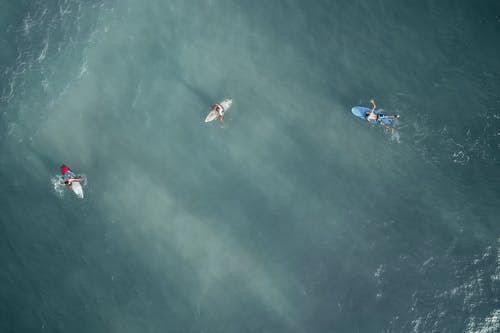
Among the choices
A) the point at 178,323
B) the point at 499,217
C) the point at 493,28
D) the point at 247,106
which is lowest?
the point at 178,323

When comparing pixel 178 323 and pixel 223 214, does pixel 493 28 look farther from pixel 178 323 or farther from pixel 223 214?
pixel 178 323

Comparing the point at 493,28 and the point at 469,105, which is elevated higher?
the point at 493,28

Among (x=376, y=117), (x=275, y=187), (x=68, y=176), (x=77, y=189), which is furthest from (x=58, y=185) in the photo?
(x=376, y=117)

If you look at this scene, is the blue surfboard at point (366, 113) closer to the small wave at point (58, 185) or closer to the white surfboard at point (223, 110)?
the white surfboard at point (223, 110)

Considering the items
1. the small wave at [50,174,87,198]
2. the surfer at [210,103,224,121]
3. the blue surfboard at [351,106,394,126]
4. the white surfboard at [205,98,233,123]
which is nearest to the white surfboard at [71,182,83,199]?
the small wave at [50,174,87,198]

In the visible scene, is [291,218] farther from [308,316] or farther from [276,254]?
[308,316]

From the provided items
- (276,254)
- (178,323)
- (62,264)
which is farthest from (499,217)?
(62,264)
